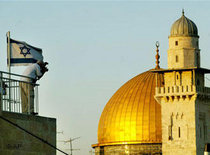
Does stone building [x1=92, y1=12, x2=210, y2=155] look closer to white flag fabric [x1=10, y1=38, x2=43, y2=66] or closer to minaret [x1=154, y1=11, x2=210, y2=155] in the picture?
minaret [x1=154, y1=11, x2=210, y2=155]

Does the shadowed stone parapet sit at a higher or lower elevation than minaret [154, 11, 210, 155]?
lower

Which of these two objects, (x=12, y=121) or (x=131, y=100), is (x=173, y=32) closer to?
(x=131, y=100)

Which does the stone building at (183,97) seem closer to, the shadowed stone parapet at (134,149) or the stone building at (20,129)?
the shadowed stone parapet at (134,149)

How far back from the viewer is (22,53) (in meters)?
23.4

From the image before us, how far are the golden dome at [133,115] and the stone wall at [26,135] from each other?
48.4 meters

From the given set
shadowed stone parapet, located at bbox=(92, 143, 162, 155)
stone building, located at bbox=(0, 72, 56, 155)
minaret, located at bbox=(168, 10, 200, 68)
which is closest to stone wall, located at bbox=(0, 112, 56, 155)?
stone building, located at bbox=(0, 72, 56, 155)

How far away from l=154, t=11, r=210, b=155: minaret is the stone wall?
39.7m

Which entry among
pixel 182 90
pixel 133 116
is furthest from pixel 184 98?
pixel 133 116

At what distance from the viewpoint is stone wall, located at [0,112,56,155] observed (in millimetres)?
21594

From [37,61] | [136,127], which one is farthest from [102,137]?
[37,61]

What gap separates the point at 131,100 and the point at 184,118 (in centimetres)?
1240

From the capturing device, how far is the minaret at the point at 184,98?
62.9 m

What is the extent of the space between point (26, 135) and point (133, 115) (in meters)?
52.4

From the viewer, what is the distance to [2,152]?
70.0ft
